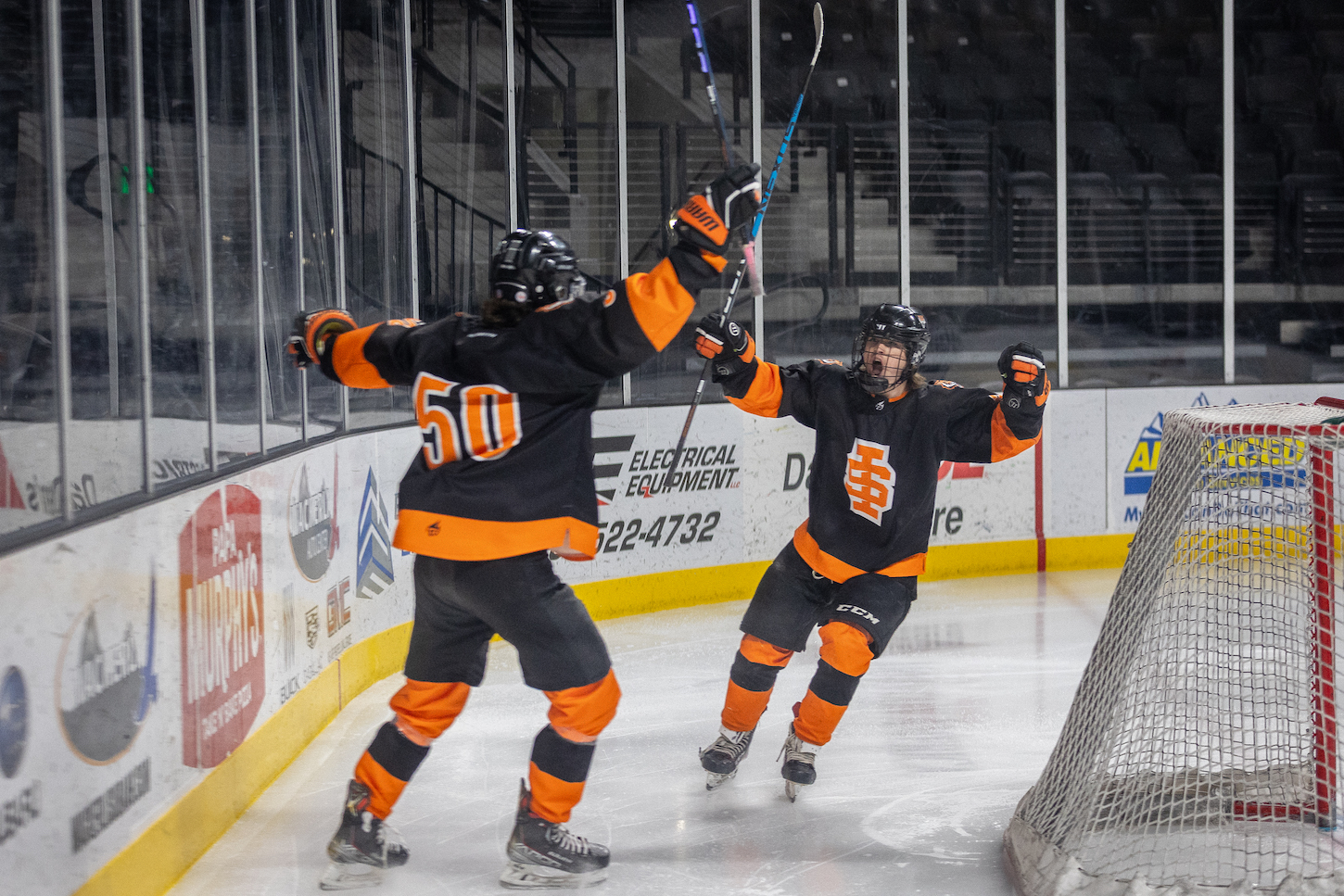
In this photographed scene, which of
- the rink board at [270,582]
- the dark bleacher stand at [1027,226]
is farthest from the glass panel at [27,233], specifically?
the dark bleacher stand at [1027,226]

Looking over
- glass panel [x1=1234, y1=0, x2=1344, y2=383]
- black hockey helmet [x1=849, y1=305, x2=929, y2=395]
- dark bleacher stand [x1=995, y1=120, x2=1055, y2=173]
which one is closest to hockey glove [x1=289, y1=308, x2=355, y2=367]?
black hockey helmet [x1=849, y1=305, x2=929, y2=395]

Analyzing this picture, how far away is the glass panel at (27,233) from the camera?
6.61ft

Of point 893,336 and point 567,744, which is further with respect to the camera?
point 893,336

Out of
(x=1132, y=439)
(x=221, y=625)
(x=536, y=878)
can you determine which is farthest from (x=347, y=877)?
(x=1132, y=439)

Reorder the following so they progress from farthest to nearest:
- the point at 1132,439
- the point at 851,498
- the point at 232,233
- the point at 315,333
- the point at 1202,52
A: the point at 1202,52, the point at 1132,439, the point at 232,233, the point at 851,498, the point at 315,333

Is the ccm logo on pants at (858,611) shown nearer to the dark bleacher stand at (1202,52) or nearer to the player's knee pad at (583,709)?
the player's knee pad at (583,709)

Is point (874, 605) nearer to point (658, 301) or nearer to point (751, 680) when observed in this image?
point (751, 680)

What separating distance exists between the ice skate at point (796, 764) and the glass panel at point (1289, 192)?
4916 millimetres

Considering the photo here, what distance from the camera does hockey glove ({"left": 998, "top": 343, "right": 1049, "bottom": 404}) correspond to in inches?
102

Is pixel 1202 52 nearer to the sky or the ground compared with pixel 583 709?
nearer to the sky

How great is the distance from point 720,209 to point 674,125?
12.9ft

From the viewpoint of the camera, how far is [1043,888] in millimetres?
2090

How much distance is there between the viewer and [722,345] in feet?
8.91

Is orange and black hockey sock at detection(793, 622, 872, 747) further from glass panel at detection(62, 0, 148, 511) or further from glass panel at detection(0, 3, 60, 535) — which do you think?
glass panel at detection(0, 3, 60, 535)
